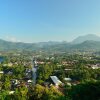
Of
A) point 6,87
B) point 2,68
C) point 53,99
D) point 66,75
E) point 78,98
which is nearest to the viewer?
point 53,99

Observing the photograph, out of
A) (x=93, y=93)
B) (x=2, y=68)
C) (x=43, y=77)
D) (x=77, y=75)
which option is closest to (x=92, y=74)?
(x=77, y=75)

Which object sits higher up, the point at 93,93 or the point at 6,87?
the point at 93,93

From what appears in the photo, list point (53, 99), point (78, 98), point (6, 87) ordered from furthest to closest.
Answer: point (6, 87) < point (78, 98) < point (53, 99)

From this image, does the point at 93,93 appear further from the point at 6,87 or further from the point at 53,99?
the point at 6,87

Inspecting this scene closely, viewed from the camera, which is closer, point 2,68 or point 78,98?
point 78,98

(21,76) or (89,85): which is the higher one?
(89,85)

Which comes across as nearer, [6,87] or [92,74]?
[6,87]

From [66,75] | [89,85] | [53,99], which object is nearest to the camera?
[53,99]

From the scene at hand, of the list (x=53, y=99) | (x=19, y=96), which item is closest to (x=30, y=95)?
(x=19, y=96)

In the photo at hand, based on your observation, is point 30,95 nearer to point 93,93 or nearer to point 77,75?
point 93,93
